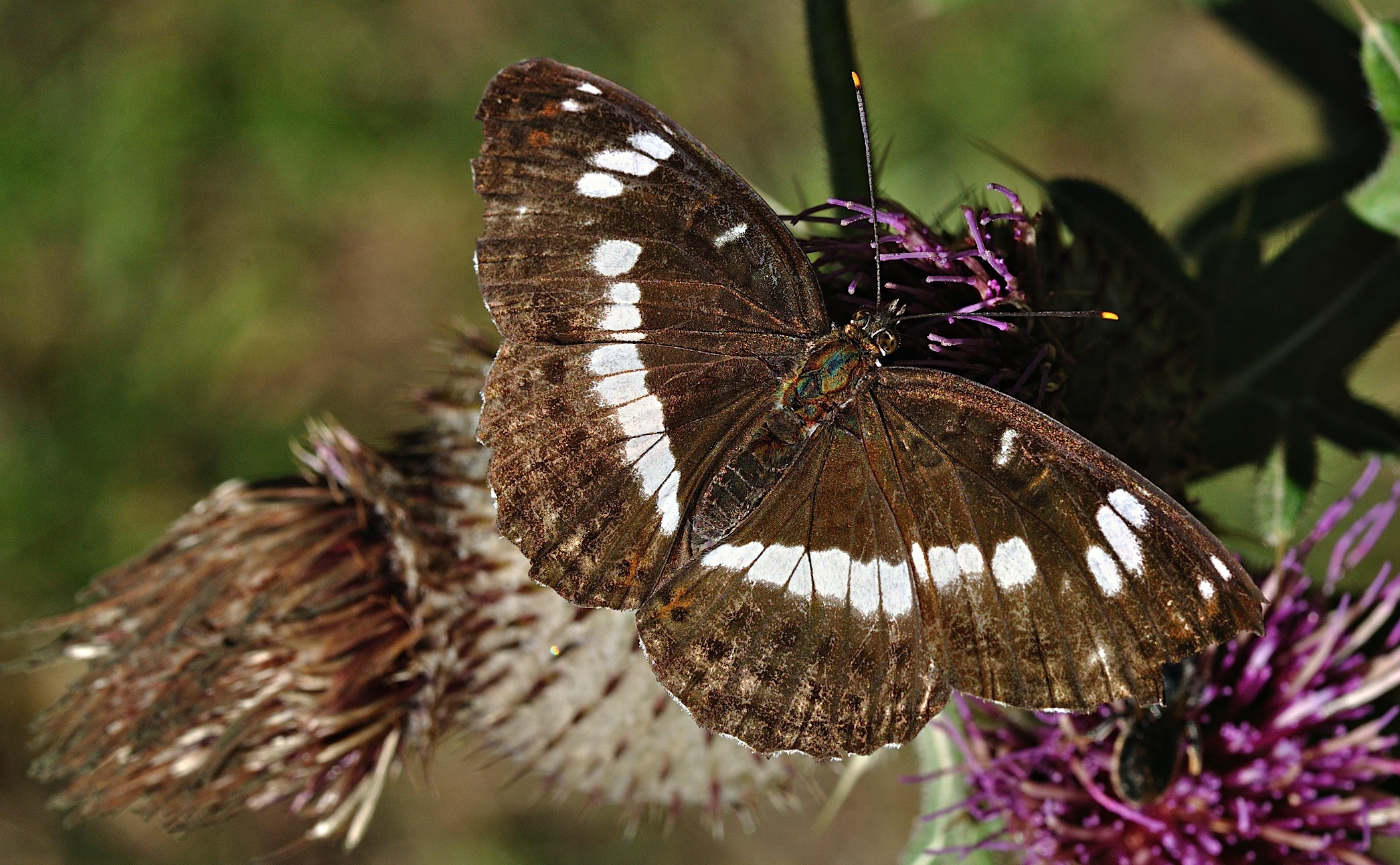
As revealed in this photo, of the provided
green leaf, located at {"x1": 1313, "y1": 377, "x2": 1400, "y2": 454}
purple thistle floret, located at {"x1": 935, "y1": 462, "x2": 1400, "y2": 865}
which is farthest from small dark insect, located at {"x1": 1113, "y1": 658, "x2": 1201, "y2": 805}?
green leaf, located at {"x1": 1313, "y1": 377, "x2": 1400, "y2": 454}

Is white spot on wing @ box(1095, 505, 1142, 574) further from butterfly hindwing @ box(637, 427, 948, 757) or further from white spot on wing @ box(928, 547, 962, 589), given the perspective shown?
butterfly hindwing @ box(637, 427, 948, 757)

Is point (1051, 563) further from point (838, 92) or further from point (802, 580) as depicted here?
point (838, 92)

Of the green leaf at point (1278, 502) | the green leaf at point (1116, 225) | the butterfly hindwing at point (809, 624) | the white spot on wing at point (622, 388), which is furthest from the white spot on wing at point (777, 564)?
the green leaf at point (1278, 502)

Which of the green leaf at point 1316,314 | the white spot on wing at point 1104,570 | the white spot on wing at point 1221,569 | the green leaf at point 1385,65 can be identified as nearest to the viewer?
the white spot on wing at point 1221,569

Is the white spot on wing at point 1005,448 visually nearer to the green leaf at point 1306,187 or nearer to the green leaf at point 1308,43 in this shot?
the green leaf at point 1306,187

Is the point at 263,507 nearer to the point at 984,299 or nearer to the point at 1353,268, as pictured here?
A: the point at 984,299

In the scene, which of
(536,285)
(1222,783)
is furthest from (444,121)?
(1222,783)

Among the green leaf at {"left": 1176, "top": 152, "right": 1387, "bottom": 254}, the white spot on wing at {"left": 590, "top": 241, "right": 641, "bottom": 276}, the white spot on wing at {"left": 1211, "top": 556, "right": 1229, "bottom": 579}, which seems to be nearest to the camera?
the white spot on wing at {"left": 1211, "top": 556, "right": 1229, "bottom": 579}
